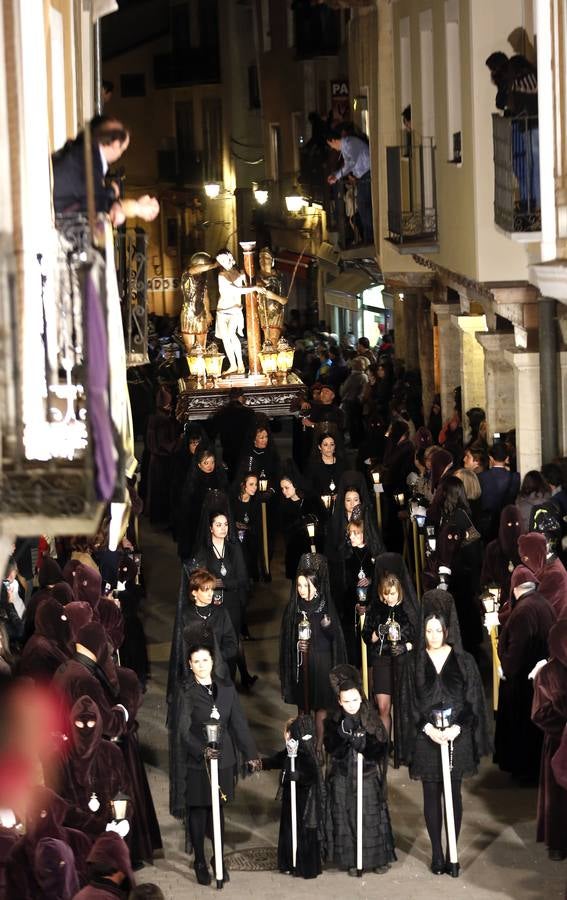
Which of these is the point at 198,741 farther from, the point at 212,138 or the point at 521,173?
the point at 212,138

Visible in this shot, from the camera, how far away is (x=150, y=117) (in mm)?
56156

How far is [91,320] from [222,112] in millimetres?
46923

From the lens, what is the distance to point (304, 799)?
495 inches

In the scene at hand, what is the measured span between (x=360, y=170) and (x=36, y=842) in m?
18.8

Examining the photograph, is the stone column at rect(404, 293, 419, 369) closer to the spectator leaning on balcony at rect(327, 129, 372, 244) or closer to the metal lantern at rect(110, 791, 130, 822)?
the spectator leaning on balcony at rect(327, 129, 372, 244)

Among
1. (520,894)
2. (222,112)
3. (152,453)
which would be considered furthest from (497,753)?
(222,112)

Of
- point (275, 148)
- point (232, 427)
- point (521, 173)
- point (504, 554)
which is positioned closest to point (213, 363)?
point (232, 427)

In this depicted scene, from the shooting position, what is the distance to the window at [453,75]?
815 inches

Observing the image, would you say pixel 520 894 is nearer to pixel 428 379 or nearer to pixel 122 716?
pixel 122 716

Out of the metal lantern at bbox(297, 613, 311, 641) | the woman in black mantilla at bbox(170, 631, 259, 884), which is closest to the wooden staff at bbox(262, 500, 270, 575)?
the metal lantern at bbox(297, 613, 311, 641)

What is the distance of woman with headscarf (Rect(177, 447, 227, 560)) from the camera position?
2055 centimetres

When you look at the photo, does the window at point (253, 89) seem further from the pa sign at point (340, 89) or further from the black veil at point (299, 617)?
the black veil at point (299, 617)

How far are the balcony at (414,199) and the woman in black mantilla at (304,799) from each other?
1033 cm

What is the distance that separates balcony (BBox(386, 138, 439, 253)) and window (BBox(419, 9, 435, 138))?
0.69ft
